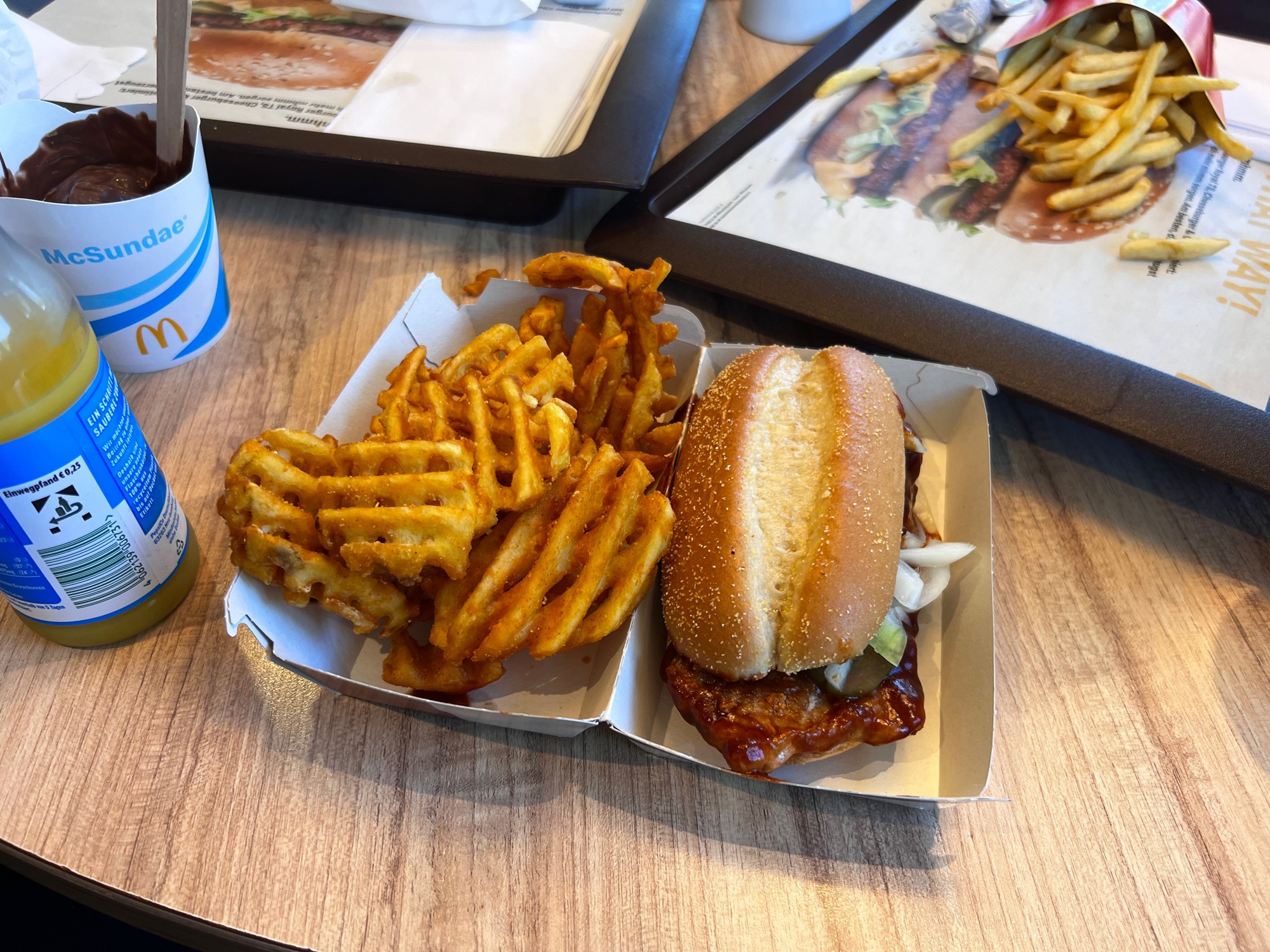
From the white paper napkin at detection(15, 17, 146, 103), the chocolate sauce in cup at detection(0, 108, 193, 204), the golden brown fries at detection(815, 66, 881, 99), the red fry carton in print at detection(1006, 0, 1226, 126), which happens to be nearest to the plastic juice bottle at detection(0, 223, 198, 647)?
the chocolate sauce in cup at detection(0, 108, 193, 204)

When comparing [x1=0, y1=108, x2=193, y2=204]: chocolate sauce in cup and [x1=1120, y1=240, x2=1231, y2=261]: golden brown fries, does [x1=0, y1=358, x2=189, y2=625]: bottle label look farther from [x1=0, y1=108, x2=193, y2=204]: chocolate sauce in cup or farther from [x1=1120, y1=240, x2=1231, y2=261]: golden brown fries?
[x1=1120, y1=240, x2=1231, y2=261]: golden brown fries

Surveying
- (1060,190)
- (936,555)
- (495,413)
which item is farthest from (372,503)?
(1060,190)

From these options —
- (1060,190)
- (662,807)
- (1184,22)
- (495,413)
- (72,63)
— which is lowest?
(662,807)

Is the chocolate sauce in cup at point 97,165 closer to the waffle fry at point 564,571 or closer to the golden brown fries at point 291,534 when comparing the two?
the golden brown fries at point 291,534

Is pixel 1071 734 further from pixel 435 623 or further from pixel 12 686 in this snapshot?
pixel 12 686

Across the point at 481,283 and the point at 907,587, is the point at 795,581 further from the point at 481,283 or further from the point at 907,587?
the point at 481,283

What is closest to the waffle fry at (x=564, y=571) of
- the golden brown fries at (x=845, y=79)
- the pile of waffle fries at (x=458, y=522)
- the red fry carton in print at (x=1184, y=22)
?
the pile of waffle fries at (x=458, y=522)
